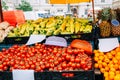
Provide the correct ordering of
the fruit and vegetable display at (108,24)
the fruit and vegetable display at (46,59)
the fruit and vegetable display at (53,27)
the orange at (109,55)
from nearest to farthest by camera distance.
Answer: the fruit and vegetable display at (46,59) < the orange at (109,55) < the fruit and vegetable display at (108,24) < the fruit and vegetable display at (53,27)

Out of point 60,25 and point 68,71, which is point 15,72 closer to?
point 68,71

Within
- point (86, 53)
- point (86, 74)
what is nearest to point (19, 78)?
point (86, 74)

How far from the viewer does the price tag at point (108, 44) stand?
4.51 meters

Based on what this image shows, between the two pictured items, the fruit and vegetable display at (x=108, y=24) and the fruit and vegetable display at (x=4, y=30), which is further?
the fruit and vegetable display at (x=4, y=30)

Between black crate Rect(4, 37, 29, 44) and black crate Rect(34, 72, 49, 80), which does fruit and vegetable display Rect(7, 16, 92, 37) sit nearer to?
black crate Rect(4, 37, 29, 44)

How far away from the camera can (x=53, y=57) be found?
12.7ft

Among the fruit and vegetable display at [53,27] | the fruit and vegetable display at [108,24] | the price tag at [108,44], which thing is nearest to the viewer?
the price tag at [108,44]

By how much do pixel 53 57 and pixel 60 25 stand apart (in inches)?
62.4

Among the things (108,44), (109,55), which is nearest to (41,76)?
(109,55)

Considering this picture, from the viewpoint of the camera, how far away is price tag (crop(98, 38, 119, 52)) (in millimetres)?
4508

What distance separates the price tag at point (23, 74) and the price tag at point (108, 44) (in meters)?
1.42

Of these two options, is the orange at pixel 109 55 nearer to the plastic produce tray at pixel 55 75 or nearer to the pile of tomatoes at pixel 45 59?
the pile of tomatoes at pixel 45 59

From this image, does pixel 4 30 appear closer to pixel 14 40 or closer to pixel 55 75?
pixel 14 40

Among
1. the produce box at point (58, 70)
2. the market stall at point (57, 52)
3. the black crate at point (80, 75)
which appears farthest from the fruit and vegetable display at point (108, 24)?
the black crate at point (80, 75)
